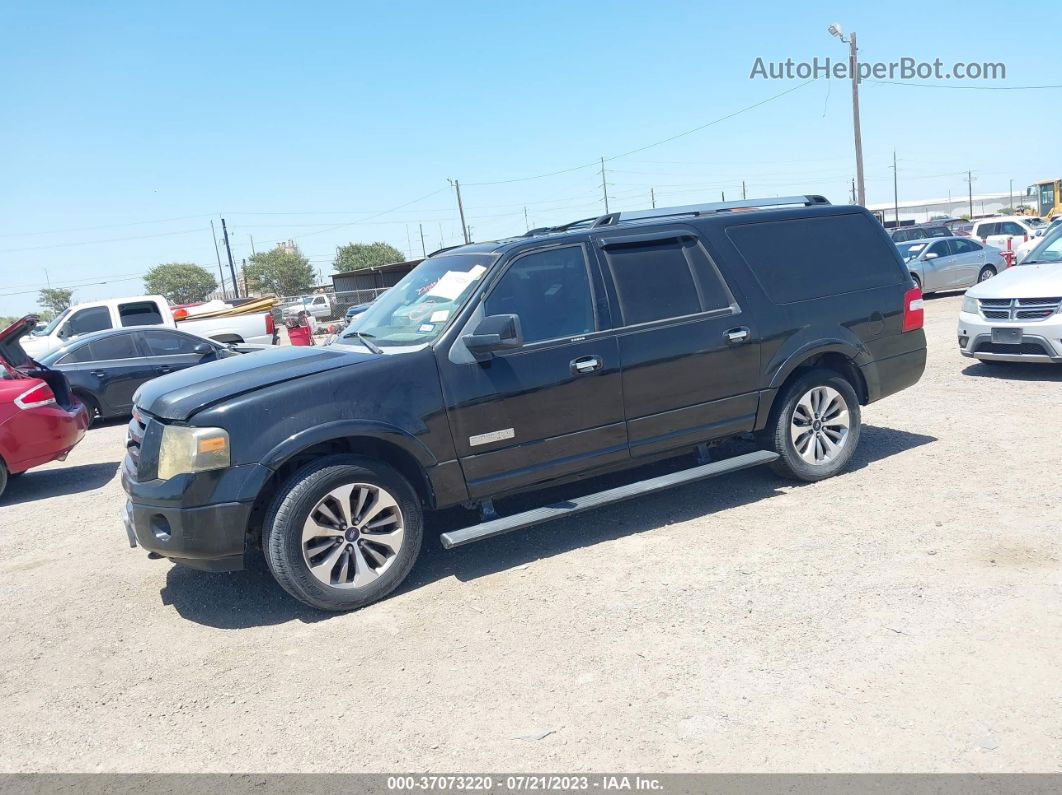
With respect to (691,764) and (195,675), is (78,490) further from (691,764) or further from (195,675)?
(691,764)

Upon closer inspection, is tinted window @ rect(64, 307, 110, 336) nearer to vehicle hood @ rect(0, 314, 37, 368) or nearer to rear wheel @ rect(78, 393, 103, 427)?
rear wheel @ rect(78, 393, 103, 427)

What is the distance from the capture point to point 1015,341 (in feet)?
29.4

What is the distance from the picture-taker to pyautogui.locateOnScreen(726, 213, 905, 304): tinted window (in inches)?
236

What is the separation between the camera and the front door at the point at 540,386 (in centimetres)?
486

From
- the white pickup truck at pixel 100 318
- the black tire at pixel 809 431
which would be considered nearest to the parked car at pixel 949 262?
the black tire at pixel 809 431

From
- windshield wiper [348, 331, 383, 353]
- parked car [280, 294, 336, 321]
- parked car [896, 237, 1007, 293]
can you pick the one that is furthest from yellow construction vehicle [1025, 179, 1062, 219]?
windshield wiper [348, 331, 383, 353]

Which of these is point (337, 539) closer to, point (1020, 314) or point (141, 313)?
point (1020, 314)

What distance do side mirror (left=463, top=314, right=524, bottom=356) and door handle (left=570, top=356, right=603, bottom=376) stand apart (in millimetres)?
462

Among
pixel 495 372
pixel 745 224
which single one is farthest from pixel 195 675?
pixel 745 224

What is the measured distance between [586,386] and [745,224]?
1.91 m

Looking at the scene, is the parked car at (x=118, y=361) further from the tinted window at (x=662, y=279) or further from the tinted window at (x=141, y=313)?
the tinted window at (x=662, y=279)

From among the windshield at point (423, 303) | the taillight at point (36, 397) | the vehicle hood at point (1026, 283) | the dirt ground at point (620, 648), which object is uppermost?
the windshield at point (423, 303)

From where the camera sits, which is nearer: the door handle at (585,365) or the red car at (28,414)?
the door handle at (585,365)

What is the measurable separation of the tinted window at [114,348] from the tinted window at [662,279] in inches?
384
